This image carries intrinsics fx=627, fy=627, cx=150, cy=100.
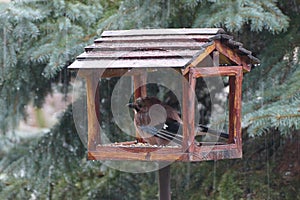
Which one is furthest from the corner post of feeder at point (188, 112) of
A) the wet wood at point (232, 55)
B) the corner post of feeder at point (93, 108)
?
the corner post of feeder at point (93, 108)

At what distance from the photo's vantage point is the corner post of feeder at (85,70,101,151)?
103 inches

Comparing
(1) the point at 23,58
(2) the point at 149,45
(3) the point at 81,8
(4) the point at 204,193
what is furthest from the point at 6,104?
(2) the point at 149,45

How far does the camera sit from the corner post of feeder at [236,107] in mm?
2607

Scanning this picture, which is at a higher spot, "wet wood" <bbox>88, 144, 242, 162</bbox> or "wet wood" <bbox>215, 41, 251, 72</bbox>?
"wet wood" <bbox>215, 41, 251, 72</bbox>

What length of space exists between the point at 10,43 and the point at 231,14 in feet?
3.98

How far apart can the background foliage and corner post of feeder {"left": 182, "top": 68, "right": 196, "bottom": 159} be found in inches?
18.9

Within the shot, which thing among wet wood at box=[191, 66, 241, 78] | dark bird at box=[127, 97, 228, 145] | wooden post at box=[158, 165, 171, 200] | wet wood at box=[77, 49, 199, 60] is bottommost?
wooden post at box=[158, 165, 171, 200]

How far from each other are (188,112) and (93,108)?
19.1 inches

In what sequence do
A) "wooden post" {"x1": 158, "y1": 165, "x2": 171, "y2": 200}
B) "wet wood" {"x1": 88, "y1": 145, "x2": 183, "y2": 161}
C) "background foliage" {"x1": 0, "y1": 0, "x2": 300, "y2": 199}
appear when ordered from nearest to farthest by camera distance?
"wet wood" {"x1": 88, "y1": 145, "x2": 183, "y2": 161}
"wooden post" {"x1": 158, "y1": 165, "x2": 171, "y2": 200}
"background foliage" {"x1": 0, "y1": 0, "x2": 300, "y2": 199}

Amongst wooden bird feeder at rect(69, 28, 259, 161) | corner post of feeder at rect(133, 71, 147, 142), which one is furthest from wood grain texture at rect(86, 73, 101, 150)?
corner post of feeder at rect(133, 71, 147, 142)

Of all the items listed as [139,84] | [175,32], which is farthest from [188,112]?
[139,84]

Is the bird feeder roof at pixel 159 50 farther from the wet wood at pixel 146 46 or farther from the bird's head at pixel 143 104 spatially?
the bird's head at pixel 143 104

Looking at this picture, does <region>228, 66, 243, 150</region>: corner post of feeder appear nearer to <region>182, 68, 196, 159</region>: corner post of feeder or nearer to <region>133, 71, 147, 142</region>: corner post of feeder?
<region>182, 68, 196, 159</region>: corner post of feeder

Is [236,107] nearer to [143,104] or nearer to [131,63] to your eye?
[143,104]
